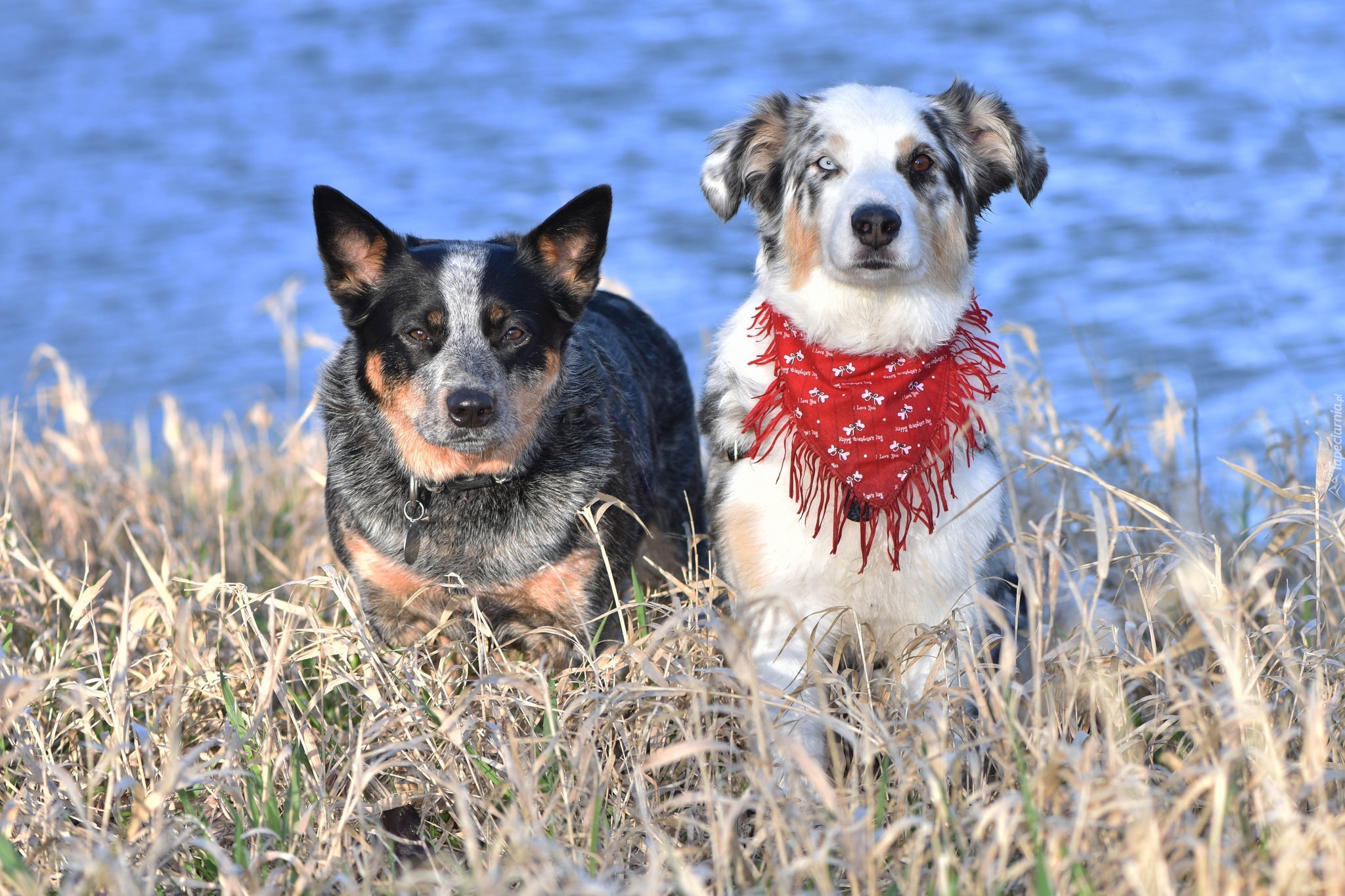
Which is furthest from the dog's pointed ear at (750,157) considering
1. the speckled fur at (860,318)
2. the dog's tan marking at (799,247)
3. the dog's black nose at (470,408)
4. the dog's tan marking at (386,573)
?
the dog's tan marking at (386,573)

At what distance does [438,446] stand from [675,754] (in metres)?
1.61

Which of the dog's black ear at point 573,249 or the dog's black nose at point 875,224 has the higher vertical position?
the dog's black nose at point 875,224

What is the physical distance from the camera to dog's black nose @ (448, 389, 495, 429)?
3.53 metres

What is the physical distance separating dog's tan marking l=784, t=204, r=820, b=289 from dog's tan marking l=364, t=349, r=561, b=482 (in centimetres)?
75

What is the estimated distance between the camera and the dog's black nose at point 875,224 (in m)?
3.22

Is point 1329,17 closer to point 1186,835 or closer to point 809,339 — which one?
point 809,339

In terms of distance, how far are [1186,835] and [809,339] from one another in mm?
1675

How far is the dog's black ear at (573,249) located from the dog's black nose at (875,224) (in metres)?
0.88

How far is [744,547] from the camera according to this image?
137 inches

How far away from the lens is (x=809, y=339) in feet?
11.6

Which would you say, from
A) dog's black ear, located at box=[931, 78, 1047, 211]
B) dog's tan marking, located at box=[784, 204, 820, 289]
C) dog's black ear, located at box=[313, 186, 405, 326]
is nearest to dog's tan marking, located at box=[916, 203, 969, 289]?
dog's black ear, located at box=[931, 78, 1047, 211]

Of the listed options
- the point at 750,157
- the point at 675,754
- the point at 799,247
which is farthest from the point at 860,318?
the point at 675,754

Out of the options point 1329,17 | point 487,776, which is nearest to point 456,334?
point 487,776

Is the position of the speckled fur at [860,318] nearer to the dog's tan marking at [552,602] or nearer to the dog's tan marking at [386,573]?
the dog's tan marking at [552,602]
